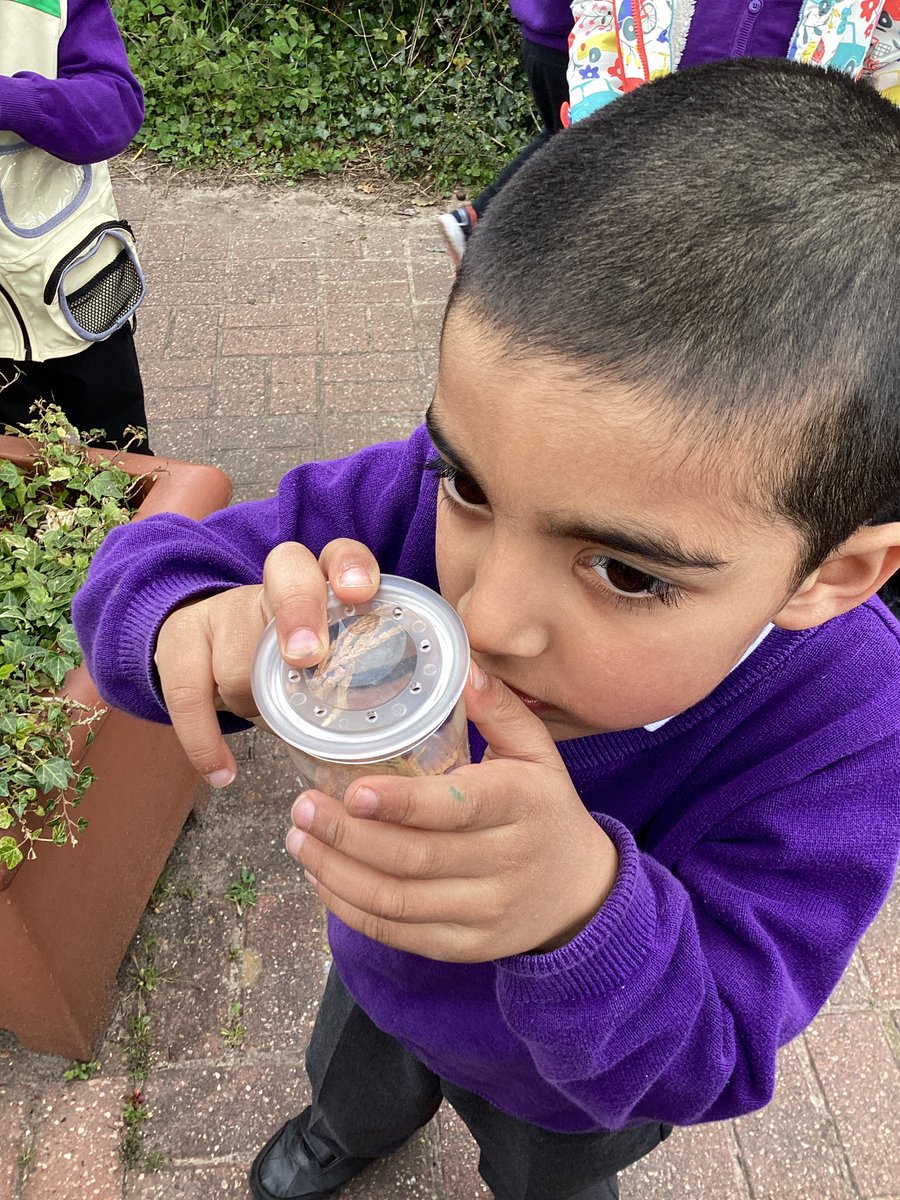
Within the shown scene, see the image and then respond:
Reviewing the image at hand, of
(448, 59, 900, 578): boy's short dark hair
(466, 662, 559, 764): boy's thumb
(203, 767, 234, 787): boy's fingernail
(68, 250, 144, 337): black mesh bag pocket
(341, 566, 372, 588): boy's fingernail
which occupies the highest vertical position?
(448, 59, 900, 578): boy's short dark hair

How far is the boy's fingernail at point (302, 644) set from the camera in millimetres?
943

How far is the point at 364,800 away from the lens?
2.68 feet

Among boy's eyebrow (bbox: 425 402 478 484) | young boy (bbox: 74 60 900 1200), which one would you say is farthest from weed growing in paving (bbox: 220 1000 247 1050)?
boy's eyebrow (bbox: 425 402 478 484)

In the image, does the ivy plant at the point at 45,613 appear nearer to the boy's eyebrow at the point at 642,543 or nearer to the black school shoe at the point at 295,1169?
the black school shoe at the point at 295,1169

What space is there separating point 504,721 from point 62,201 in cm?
224

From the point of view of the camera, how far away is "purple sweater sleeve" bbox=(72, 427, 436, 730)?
4.31 ft

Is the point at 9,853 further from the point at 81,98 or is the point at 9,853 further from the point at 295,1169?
the point at 81,98

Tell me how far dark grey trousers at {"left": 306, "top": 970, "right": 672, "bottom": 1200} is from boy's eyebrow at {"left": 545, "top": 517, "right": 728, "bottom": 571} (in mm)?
1090

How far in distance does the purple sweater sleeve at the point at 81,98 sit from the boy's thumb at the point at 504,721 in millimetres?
2080

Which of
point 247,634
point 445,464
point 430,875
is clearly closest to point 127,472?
point 247,634

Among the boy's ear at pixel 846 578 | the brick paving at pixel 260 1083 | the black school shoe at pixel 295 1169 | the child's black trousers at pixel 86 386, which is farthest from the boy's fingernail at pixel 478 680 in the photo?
the child's black trousers at pixel 86 386

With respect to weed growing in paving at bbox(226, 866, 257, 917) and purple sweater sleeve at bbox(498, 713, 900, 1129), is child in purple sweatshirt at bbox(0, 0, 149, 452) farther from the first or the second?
purple sweater sleeve at bbox(498, 713, 900, 1129)

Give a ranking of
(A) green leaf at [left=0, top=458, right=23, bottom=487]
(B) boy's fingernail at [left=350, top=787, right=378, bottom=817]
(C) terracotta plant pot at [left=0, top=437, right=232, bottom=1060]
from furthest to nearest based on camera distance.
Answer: (A) green leaf at [left=0, top=458, right=23, bottom=487], (C) terracotta plant pot at [left=0, top=437, right=232, bottom=1060], (B) boy's fingernail at [left=350, top=787, right=378, bottom=817]

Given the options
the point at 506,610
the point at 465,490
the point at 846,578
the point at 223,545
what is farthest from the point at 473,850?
the point at 223,545
